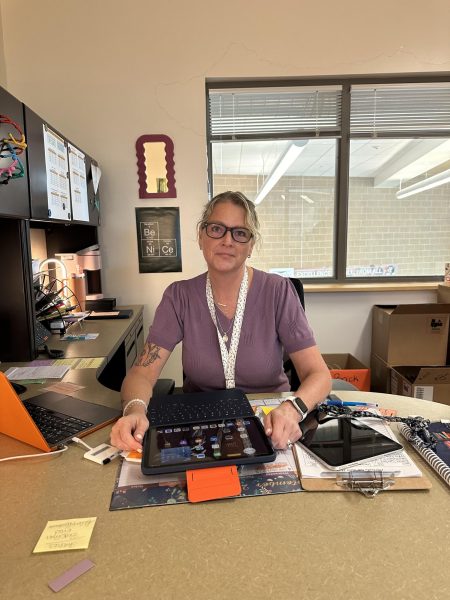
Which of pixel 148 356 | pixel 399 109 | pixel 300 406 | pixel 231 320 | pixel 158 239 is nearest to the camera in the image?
pixel 300 406

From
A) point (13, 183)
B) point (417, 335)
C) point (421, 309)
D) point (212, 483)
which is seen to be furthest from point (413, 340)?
point (13, 183)

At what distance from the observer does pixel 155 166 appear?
3004mm

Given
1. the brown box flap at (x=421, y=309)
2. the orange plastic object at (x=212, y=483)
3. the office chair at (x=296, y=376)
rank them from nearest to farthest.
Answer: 1. the orange plastic object at (x=212, y=483)
2. the office chair at (x=296, y=376)
3. the brown box flap at (x=421, y=309)

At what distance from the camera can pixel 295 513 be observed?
0.74 metres

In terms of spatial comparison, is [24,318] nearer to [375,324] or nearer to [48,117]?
[48,117]

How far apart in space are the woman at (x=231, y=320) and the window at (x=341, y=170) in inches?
75.4

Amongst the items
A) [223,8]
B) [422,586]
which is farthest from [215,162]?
[422,586]

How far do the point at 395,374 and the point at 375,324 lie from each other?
456mm

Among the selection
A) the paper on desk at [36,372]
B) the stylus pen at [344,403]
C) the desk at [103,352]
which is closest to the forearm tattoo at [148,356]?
the desk at [103,352]

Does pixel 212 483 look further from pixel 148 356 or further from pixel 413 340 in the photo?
pixel 413 340

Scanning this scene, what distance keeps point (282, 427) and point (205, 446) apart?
19 cm

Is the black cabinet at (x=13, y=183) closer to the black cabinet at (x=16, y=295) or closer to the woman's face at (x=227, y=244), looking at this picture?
the black cabinet at (x=16, y=295)

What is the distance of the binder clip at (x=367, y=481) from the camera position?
79cm

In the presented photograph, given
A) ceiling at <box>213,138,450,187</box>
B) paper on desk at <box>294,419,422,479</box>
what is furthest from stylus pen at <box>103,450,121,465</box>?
ceiling at <box>213,138,450,187</box>
